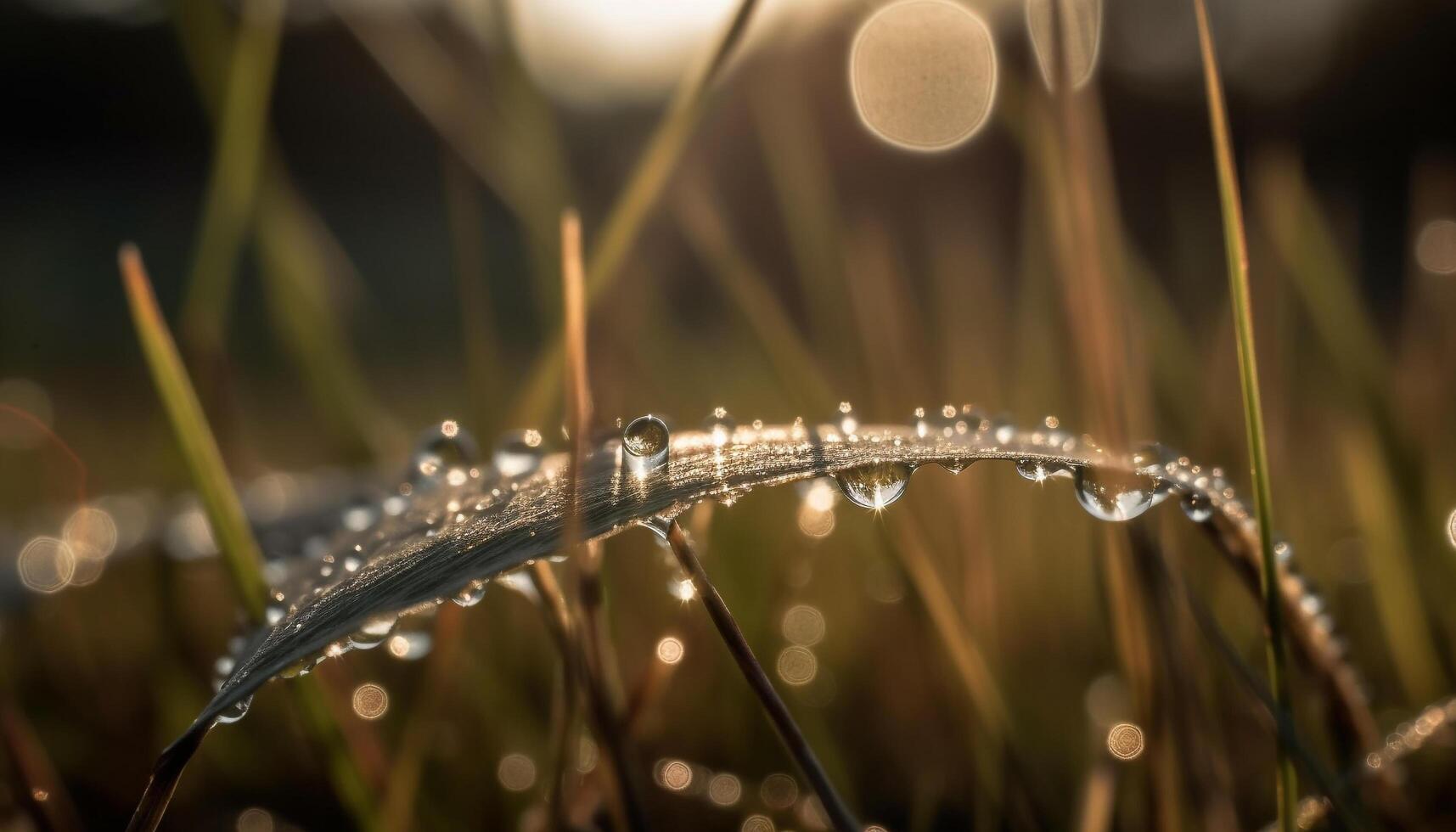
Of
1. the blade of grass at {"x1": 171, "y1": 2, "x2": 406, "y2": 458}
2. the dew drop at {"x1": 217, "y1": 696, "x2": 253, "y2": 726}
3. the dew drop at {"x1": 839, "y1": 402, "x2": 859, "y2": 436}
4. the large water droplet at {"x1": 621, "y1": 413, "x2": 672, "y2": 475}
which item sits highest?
the blade of grass at {"x1": 171, "y1": 2, "x2": 406, "y2": 458}

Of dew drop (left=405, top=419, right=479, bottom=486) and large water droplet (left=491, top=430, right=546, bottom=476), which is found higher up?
dew drop (left=405, top=419, right=479, bottom=486)

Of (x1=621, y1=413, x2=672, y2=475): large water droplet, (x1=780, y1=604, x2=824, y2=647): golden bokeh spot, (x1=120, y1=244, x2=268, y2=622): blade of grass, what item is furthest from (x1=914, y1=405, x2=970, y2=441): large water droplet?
(x1=780, y1=604, x2=824, y2=647): golden bokeh spot

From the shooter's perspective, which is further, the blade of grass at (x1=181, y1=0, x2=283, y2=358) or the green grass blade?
the blade of grass at (x1=181, y1=0, x2=283, y2=358)

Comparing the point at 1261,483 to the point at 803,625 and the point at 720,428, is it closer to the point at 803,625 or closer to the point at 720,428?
the point at 720,428

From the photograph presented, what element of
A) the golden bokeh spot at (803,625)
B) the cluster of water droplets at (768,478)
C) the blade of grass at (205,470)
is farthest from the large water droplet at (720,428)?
the golden bokeh spot at (803,625)

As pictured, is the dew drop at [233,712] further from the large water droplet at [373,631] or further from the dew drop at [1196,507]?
the dew drop at [1196,507]

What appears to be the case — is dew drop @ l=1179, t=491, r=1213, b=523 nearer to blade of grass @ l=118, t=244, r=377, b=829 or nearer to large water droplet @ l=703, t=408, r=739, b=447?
large water droplet @ l=703, t=408, r=739, b=447

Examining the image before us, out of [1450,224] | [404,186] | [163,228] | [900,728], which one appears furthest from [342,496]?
[404,186]
